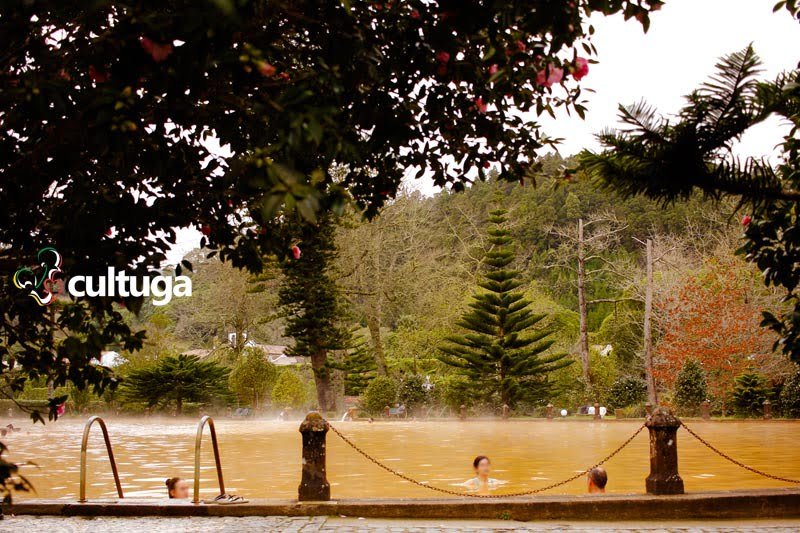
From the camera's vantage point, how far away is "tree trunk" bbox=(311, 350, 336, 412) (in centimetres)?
3186

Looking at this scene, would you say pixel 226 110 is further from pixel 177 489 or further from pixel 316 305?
pixel 316 305

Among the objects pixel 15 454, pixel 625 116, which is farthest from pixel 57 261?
pixel 15 454

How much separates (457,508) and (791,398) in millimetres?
22125

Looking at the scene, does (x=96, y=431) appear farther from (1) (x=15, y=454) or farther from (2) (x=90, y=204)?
(2) (x=90, y=204)

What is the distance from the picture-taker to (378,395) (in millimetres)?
30500

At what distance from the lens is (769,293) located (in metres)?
29.9

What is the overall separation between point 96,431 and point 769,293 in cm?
2448

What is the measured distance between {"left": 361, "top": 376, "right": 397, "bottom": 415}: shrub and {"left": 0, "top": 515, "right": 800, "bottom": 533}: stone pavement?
23404mm

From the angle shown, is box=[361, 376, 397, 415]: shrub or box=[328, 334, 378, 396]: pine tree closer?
box=[361, 376, 397, 415]: shrub

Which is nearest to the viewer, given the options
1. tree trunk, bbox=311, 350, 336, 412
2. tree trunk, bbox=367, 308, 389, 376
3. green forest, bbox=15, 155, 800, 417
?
green forest, bbox=15, 155, 800, 417

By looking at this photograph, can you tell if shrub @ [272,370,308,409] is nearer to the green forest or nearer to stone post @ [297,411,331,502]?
the green forest

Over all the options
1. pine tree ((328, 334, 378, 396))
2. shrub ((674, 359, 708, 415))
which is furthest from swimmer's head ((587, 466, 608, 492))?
pine tree ((328, 334, 378, 396))

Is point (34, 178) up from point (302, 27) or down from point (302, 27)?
down

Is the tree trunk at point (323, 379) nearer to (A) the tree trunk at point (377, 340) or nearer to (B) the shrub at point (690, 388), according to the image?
(A) the tree trunk at point (377, 340)
